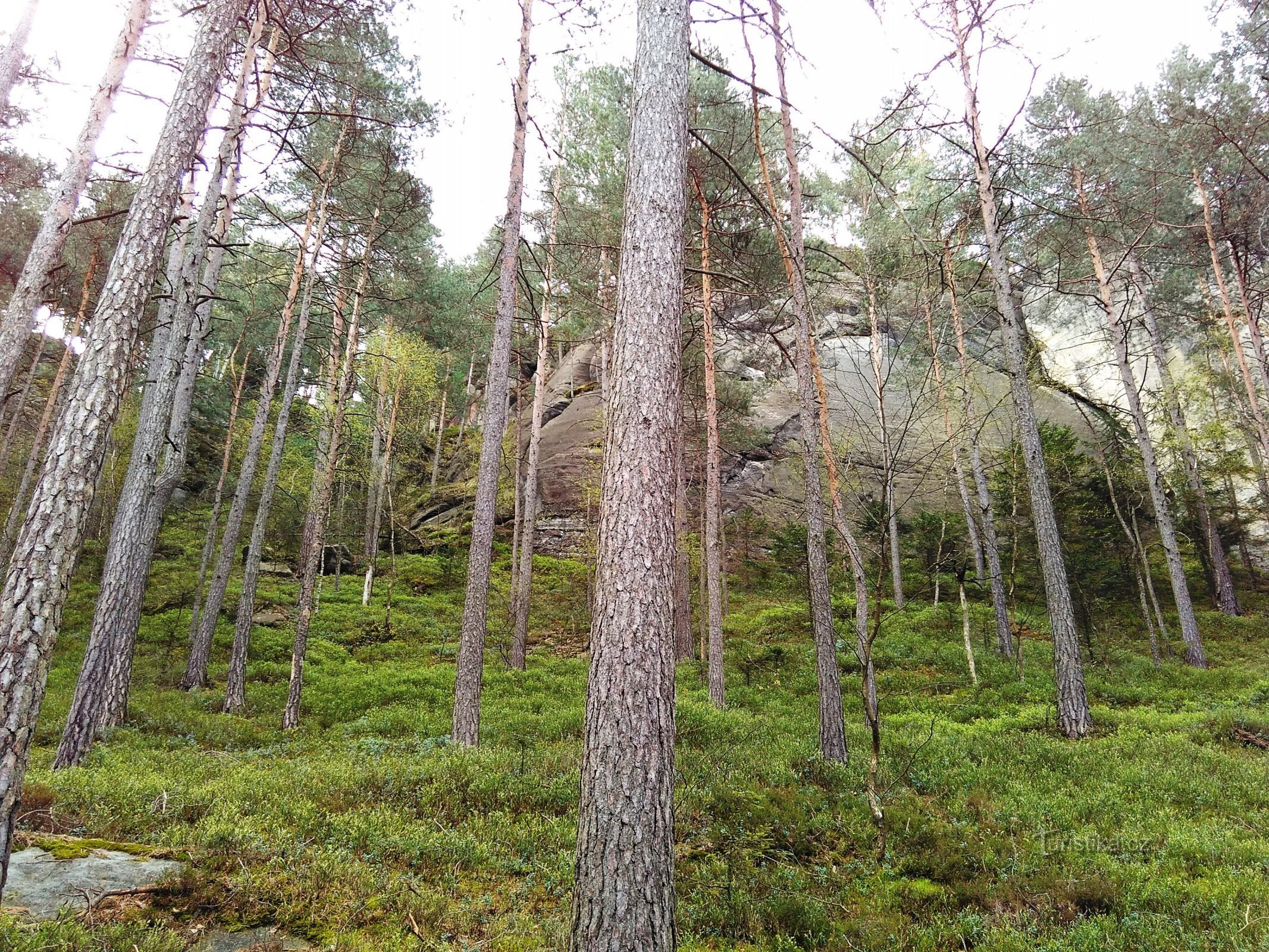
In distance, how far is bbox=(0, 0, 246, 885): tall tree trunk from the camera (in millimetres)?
3260

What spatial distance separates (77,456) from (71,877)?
8.09ft

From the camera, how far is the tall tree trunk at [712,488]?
11070mm

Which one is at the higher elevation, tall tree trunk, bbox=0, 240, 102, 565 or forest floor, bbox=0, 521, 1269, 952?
tall tree trunk, bbox=0, 240, 102, 565

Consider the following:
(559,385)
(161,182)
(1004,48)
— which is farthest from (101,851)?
(559,385)

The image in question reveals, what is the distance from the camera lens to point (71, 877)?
3.39 m

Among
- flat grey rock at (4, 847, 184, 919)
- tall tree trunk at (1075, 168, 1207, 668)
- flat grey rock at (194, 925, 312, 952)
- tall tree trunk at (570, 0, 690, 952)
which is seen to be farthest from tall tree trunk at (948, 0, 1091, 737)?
flat grey rock at (4, 847, 184, 919)

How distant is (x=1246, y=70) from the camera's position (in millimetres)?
17062

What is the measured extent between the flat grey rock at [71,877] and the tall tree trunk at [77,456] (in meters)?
0.29

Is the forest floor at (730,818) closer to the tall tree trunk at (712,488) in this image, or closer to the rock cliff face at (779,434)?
the tall tree trunk at (712,488)

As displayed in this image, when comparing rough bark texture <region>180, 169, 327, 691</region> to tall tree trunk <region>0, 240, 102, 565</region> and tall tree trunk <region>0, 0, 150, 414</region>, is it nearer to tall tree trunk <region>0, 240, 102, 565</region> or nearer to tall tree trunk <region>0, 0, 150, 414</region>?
tall tree trunk <region>0, 0, 150, 414</region>

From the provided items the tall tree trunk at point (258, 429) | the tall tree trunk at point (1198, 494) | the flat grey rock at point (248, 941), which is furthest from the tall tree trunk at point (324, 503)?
the tall tree trunk at point (1198, 494)

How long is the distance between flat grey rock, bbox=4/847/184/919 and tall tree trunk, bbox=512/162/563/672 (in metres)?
9.72

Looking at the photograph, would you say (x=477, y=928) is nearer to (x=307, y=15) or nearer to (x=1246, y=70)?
(x=307, y=15)

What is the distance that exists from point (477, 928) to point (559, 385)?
2641 centimetres
